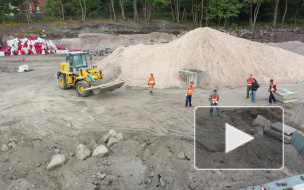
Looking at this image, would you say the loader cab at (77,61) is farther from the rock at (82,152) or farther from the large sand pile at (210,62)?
the rock at (82,152)

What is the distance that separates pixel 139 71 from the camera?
60.2ft

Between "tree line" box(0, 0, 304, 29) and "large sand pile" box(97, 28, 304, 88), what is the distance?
940 inches

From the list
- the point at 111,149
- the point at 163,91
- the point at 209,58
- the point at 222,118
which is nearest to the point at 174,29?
the point at 209,58

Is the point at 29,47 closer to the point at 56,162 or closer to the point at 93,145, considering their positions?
the point at 93,145

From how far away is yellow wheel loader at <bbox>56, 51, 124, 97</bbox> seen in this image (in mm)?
13617

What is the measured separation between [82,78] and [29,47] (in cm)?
2082

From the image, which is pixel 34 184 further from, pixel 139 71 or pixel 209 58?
pixel 209 58

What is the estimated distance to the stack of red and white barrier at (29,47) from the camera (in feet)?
99.1

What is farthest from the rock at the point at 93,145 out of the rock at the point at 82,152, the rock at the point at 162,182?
the rock at the point at 162,182

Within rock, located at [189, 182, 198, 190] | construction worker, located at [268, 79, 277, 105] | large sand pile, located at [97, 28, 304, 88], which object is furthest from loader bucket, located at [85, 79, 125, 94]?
construction worker, located at [268, 79, 277, 105]

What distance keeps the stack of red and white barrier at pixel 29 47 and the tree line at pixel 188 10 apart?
33.6ft

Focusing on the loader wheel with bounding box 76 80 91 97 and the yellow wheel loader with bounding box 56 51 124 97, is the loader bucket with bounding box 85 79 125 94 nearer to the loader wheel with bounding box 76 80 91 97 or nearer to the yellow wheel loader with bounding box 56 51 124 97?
the yellow wheel loader with bounding box 56 51 124 97

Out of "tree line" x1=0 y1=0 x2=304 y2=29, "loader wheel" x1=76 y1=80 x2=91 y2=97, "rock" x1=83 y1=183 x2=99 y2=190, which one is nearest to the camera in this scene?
"rock" x1=83 y1=183 x2=99 y2=190

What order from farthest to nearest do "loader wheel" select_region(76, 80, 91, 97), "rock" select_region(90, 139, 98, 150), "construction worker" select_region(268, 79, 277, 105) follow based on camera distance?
1. "loader wheel" select_region(76, 80, 91, 97)
2. "construction worker" select_region(268, 79, 277, 105)
3. "rock" select_region(90, 139, 98, 150)
